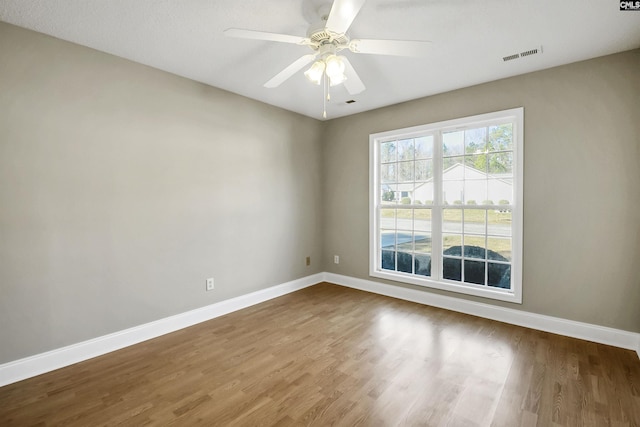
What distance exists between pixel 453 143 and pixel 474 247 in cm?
128

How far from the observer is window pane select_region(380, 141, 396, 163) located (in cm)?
417

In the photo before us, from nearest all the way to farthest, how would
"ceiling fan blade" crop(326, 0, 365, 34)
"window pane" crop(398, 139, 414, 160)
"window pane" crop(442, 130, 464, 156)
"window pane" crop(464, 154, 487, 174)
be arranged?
"ceiling fan blade" crop(326, 0, 365, 34) → "window pane" crop(464, 154, 487, 174) → "window pane" crop(442, 130, 464, 156) → "window pane" crop(398, 139, 414, 160)

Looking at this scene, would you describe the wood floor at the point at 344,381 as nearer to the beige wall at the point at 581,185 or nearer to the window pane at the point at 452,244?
the beige wall at the point at 581,185

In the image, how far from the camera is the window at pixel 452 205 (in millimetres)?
3260

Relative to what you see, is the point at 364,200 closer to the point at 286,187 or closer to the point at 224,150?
the point at 286,187

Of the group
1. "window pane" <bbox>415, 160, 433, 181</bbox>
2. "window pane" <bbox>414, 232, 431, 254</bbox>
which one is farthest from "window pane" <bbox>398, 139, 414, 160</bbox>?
"window pane" <bbox>414, 232, 431, 254</bbox>

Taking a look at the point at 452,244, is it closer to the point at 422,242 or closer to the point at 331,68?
the point at 422,242

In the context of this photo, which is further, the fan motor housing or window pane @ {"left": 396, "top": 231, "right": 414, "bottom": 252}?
window pane @ {"left": 396, "top": 231, "right": 414, "bottom": 252}

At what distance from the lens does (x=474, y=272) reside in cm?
351

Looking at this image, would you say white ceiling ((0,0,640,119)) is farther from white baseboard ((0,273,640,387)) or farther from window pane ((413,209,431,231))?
white baseboard ((0,273,640,387))

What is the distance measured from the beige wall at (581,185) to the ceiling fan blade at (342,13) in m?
2.30

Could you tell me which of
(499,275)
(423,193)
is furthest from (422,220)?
(499,275)

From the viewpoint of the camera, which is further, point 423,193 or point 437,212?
point 423,193

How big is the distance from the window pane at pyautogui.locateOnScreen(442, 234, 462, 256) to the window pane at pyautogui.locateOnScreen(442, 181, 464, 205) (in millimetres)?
419
